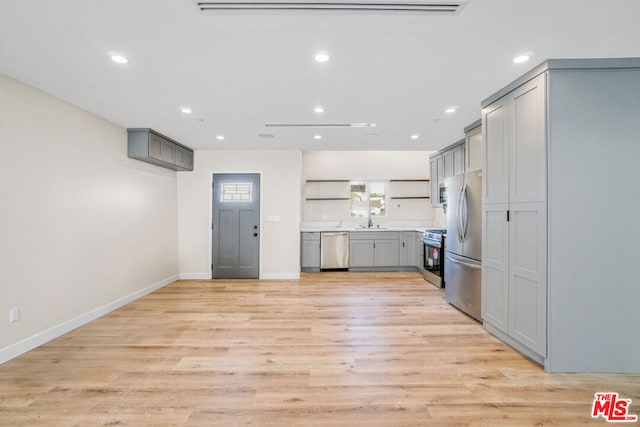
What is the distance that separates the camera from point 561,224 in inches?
92.0

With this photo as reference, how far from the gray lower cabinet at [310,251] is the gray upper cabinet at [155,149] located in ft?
9.53

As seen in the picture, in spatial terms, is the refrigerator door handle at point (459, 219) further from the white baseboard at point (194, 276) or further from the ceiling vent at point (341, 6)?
the white baseboard at point (194, 276)

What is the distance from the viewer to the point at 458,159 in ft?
15.9

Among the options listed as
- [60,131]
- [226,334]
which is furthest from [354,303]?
[60,131]

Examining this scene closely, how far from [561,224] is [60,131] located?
16.4 feet

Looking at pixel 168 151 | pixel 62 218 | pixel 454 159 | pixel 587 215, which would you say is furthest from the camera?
pixel 454 159

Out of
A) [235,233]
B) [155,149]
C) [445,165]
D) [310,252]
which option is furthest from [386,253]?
[155,149]

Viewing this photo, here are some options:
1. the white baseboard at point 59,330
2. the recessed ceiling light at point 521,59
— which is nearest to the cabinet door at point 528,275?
the recessed ceiling light at point 521,59

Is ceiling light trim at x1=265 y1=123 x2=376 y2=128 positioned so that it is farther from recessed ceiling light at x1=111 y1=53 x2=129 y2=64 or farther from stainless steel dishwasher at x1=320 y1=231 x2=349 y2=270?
stainless steel dishwasher at x1=320 y1=231 x2=349 y2=270

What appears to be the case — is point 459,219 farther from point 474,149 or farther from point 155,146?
point 155,146

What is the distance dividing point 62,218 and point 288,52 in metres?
3.05

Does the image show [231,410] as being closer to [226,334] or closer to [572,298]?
[226,334]

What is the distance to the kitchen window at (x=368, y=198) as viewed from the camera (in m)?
7.25

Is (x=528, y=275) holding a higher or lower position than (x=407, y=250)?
higher
